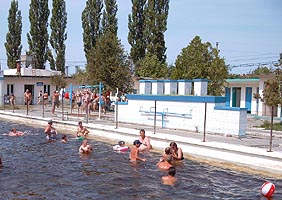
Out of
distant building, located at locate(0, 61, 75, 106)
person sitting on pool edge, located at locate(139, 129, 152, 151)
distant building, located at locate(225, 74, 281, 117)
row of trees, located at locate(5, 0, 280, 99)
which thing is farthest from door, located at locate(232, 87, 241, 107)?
person sitting on pool edge, located at locate(139, 129, 152, 151)

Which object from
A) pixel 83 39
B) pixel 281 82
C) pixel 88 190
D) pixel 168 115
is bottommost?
pixel 88 190

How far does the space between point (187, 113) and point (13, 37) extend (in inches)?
1650

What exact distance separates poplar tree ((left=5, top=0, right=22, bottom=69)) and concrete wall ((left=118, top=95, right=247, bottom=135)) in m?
35.4

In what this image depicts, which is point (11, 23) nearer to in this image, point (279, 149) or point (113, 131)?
point (113, 131)

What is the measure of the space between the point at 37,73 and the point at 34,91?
6.98 metres

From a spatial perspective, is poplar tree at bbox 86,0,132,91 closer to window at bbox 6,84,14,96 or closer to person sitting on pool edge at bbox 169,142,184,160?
window at bbox 6,84,14,96

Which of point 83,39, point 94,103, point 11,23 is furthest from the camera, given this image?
point 11,23

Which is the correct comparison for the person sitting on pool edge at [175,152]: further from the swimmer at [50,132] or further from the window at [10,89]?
the window at [10,89]

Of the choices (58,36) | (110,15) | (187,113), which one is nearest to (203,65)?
(187,113)

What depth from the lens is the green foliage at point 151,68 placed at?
1881 inches

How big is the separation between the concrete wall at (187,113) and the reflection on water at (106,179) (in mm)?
5030

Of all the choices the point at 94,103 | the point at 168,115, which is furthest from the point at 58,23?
the point at 168,115

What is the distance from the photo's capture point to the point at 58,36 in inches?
2183

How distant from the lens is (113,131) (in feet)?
74.0
